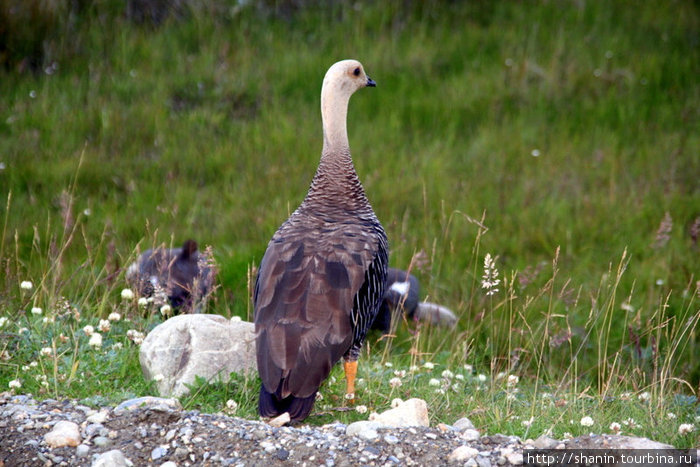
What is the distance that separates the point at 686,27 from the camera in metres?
11.7

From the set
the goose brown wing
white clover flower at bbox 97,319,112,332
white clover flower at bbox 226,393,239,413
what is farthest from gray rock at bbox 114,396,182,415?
white clover flower at bbox 97,319,112,332

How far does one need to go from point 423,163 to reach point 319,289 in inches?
177

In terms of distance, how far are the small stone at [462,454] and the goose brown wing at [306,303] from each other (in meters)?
0.98

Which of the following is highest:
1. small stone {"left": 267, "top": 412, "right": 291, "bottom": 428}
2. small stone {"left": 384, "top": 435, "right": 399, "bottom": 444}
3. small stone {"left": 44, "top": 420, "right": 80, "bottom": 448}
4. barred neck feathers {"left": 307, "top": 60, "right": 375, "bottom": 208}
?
barred neck feathers {"left": 307, "top": 60, "right": 375, "bottom": 208}

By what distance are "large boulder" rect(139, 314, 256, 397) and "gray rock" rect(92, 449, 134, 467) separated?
104cm

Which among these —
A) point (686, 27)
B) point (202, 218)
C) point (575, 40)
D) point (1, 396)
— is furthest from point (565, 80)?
point (1, 396)

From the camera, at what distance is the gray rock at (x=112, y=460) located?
3453 mm

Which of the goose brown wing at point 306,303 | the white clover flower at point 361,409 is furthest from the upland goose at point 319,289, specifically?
the white clover flower at point 361,409

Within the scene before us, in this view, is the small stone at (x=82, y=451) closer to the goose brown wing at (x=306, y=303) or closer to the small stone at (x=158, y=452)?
the small stone at (x=158, y=452)

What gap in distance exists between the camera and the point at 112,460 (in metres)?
3.47

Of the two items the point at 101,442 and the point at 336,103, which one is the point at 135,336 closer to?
the point at 101,442

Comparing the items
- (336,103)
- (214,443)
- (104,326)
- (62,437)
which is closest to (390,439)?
(214,443)

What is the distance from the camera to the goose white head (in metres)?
5.77

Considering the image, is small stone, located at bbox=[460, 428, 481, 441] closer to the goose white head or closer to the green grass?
the green grass
